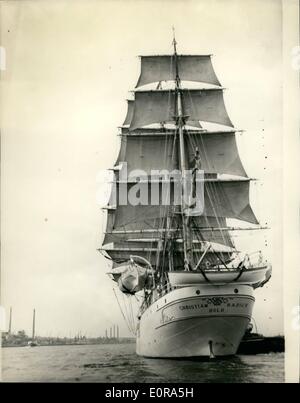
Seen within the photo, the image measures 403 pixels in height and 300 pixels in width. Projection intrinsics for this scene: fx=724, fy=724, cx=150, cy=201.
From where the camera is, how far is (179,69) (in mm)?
20531

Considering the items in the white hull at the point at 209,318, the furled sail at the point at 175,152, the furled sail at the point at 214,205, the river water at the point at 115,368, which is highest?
the furled sail at the point at 175,152

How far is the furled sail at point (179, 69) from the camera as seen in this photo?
1825 centimetres

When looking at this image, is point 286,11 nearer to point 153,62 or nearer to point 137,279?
point 153,62

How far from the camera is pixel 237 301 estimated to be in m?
19.9

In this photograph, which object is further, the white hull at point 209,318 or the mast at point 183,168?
the mast at point 183,168

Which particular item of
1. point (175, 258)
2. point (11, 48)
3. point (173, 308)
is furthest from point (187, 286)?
point (11, 48)

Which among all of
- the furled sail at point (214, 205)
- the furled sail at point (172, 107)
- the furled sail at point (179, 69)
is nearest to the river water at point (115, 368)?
the furled sail at point (214, 205)

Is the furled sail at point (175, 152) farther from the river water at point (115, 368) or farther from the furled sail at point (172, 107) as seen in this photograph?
the river water at point (115, 368)

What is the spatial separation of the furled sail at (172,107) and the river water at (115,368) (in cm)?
700

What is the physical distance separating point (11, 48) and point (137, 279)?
9227 mm

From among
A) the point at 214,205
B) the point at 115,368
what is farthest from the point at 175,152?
the point at 115,368

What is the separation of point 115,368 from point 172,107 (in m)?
8.50

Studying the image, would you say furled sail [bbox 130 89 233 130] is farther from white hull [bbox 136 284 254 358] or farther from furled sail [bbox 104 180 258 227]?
white hull [bbox 136 284 254 358]

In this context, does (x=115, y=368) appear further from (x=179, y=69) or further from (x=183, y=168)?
(x=179, y=69)
